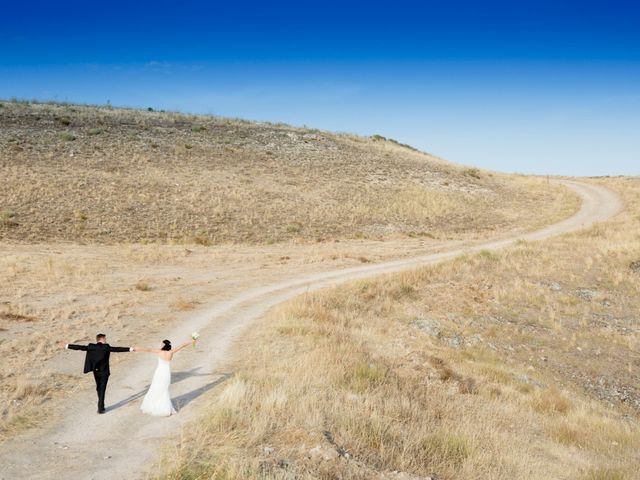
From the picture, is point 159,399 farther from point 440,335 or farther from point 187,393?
point 440,335

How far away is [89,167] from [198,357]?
37.4 meters

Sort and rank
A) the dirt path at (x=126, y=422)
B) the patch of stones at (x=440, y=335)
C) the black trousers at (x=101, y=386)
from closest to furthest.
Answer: the dirt path at (x=126, y=422) < the black trousers at (x=101, y=386) < the patch of stones at (x=440, y=335)

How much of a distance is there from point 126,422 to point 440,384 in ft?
28.8

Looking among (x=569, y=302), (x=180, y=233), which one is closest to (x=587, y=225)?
(x=569, y=302)

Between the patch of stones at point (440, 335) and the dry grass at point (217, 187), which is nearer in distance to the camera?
the patch of stones at point (440, 335)

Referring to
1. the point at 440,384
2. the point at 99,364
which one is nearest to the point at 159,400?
the point at 99,364

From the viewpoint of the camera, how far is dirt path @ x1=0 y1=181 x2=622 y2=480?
813cm

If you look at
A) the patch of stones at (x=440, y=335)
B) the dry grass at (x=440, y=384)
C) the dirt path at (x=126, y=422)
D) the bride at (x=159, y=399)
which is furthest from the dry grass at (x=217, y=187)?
the bride at (x=159, y=399)

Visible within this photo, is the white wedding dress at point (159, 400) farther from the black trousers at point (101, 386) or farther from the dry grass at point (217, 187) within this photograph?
the dry grass at point (217, 187)

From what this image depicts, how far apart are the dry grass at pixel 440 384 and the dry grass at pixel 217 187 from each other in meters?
16.5

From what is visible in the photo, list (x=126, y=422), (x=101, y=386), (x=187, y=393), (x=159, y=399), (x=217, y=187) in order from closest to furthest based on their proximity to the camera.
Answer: (x=126, y=422)
(x=159, y=399)
(x=101, y=386)
(x=187, y=393)
(x=217, y=187)

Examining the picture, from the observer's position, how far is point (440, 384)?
47.6ft

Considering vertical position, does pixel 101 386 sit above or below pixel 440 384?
above

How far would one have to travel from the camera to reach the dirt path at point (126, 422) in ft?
26.7
